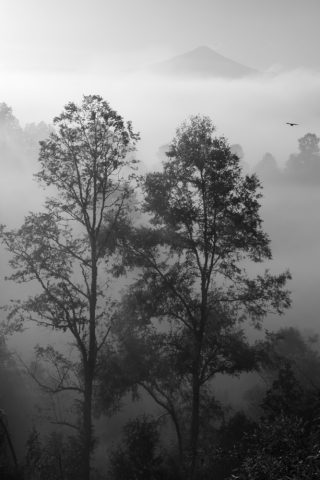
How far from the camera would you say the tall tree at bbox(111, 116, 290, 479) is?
14719mm

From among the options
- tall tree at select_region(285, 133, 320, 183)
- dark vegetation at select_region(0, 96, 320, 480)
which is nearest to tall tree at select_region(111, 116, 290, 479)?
dark vegetation at select_region(0, 96, 320, 480)

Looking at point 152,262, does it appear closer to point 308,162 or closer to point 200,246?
point 200,246

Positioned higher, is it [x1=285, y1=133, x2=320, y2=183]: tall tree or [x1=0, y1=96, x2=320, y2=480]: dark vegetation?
[x1=285, y1=133, x2=320, y2=183]: tall tree

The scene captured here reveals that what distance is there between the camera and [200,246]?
15031mm

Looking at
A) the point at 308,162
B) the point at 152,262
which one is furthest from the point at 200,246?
the point at 308,162

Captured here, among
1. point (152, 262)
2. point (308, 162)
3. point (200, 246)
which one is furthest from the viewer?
point (308, 162)

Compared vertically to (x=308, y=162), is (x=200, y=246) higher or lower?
lower

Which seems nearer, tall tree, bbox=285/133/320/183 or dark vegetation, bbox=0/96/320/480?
dark vegetation, bbox=0/96/320/480

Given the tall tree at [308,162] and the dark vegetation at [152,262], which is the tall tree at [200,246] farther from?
the tall tree at [308,162]

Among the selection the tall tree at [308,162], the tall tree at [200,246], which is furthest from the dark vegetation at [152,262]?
the tall tree at [308,162]

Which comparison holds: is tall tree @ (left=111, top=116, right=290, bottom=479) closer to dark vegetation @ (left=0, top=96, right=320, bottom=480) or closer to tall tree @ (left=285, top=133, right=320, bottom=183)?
dark vegetation @ (left=0, top=96, right=320, bottom=480)

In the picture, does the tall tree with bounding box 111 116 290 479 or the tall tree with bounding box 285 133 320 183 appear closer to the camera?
the tall tree with bounding box 111 116 290 479

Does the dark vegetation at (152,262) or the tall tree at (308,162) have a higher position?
the tall tree at (308,162)

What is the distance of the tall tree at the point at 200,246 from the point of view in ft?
48.3
